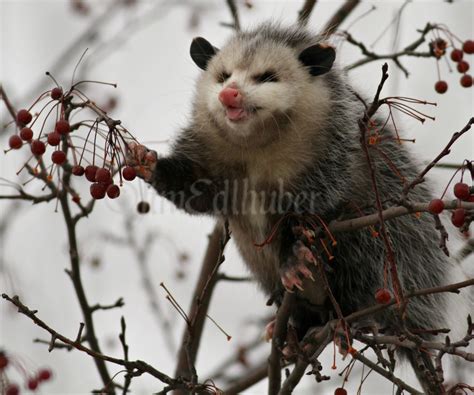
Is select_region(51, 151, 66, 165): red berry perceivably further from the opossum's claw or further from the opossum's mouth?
the opossum's claw

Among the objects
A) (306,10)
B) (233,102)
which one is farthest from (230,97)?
(306,10)

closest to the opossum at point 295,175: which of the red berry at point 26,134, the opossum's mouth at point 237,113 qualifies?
the opossum's mouth at point 237,113

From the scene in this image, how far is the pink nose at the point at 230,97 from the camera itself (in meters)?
2.58

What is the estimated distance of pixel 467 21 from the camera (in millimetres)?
8398

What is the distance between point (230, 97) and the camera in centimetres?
258

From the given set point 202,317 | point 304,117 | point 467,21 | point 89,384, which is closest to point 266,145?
point 304,117

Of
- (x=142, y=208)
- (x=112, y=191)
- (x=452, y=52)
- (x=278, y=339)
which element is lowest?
(x=278, y=339)

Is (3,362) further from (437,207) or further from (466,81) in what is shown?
(466,81)

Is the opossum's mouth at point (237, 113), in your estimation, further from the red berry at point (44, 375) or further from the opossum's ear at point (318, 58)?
the red berry at point (44, 375)

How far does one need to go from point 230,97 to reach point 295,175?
0.57 meters

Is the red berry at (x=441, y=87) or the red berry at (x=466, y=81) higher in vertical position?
the red berry at (x=441, y=87)

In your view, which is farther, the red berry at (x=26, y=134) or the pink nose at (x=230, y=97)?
the pink nose at (x=230, y=97)

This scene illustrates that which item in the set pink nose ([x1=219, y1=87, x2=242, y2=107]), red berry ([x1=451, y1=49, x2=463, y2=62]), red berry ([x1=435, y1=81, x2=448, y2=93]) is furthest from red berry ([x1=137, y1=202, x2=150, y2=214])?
red berry ([x1=451, y1=49, x2=463, y2=62])

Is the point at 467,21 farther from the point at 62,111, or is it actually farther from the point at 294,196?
the point at 62,111
